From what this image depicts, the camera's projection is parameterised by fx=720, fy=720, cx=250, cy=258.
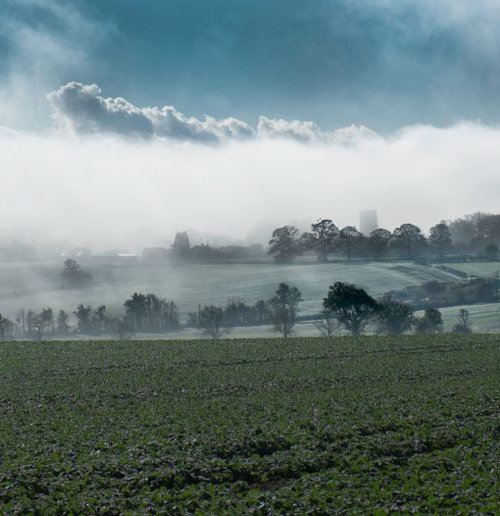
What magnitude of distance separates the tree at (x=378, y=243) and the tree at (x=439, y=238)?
58.4 feet

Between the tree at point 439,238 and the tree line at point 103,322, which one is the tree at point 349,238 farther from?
the tree line at point 103,322

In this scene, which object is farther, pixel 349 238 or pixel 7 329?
pixel 349 238

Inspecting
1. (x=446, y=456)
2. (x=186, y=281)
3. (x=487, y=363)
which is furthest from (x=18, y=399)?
(x=186, y=281)

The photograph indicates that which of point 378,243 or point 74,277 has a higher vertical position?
point 378,243

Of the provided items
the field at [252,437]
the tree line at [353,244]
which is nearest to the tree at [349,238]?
the tree line at [353,244]

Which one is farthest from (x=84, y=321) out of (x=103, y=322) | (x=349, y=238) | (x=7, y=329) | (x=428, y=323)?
(x=349, y=238)

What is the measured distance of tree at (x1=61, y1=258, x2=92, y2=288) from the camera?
564ft

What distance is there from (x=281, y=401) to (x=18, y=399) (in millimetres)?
12483

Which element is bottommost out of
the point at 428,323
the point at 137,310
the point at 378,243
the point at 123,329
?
the point at 428,323

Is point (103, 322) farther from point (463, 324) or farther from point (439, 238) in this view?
point (439, 238)

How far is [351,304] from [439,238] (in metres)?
110

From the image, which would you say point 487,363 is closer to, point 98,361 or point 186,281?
point 98,361

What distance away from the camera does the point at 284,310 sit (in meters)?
112

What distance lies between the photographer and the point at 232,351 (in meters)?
53.8
